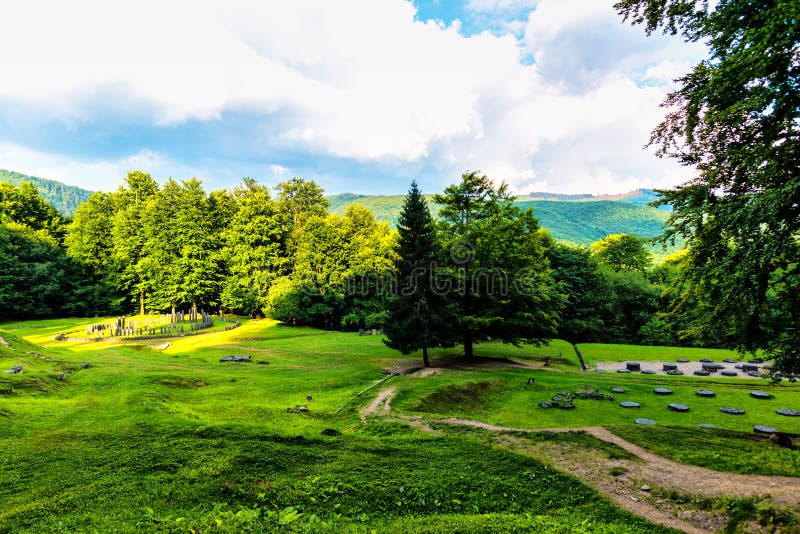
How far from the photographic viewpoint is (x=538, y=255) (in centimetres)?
A: 2688

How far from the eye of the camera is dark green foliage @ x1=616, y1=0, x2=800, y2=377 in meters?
8.21

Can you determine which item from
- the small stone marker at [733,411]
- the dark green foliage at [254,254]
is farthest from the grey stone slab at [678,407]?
the dark green foliage at [254,254]

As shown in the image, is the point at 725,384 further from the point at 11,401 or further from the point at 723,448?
the point at 11,401

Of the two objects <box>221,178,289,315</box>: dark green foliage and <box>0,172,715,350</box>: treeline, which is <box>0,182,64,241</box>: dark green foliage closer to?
<box>0,172,715,350</box>: treeline

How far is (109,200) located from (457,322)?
60285 millimetres

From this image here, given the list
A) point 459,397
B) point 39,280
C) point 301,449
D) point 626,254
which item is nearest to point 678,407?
point 459,397

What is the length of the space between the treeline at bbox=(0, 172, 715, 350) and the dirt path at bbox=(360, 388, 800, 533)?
29861 mm

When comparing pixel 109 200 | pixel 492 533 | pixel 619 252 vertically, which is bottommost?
pixel 492 533

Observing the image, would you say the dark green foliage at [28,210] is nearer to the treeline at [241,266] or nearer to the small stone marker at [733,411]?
the treeline at [241,266]

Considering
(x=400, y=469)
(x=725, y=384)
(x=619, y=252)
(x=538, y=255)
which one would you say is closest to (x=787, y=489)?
(x=400, y=469)

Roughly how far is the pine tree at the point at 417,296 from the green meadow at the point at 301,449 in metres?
3.58

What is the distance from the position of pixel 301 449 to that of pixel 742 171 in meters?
14.7

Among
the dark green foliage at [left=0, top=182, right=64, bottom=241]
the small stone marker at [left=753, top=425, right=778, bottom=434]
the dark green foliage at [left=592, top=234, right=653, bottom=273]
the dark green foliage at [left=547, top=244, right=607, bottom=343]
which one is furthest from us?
the dark green foliage at [left=592, top=234, right=653, bottom=273]

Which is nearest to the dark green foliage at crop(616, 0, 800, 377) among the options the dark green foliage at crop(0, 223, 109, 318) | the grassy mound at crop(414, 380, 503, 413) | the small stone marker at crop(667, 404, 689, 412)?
the small stone marker at crop(667, 404, 689, 412)
